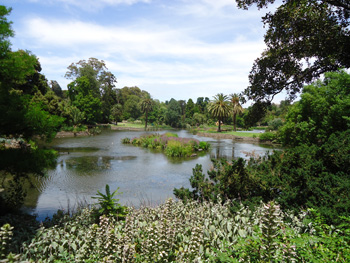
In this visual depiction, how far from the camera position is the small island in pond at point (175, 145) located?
62.7 feet

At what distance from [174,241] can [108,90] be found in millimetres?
60555

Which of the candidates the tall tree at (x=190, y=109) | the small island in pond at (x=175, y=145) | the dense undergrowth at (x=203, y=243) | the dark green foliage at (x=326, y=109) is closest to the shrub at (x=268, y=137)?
the small island in pond at (x=175, y=145)

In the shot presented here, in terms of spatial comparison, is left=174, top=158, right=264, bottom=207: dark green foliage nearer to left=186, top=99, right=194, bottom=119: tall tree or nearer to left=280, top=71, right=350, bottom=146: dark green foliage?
left=280, top=71, right=350, bottom=146: dark green foliage

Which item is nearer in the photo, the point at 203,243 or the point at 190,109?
the point at 203,243

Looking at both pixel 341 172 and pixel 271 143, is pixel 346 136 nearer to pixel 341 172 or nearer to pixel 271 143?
pixel 341 172

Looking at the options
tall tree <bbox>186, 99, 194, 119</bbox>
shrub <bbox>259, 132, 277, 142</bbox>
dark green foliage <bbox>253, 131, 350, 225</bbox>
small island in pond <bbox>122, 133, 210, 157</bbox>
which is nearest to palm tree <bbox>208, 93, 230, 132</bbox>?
shrub <bbox>259, 132, 277, 142</bbox>

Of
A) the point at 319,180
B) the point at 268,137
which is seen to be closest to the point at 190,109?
the point at 268,137

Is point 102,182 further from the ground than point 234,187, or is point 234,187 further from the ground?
point 234,187

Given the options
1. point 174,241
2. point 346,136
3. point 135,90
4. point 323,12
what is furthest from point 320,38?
Result: point 135,90

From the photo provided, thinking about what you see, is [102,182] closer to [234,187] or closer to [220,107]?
[234,187]

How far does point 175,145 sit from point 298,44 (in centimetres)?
1469

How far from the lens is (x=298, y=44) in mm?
6238

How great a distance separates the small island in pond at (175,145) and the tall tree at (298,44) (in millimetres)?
12335

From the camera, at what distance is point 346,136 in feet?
15.3
